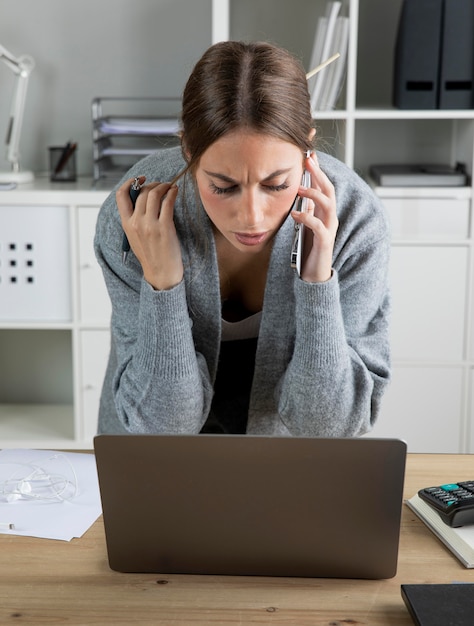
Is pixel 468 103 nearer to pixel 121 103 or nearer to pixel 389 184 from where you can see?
pixel 389 184

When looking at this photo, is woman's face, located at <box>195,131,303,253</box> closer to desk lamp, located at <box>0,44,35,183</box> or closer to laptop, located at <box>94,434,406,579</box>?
laptop, located at <box>94,434,406,579</box>

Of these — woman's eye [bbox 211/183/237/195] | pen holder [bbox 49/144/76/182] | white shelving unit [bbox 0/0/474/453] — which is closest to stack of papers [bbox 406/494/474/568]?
woman's eye [bbox 211/183/237/195]

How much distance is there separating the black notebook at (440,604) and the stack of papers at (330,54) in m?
1.75

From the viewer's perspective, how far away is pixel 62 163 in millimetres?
2592

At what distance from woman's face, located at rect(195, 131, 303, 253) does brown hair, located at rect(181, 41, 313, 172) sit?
0.02m

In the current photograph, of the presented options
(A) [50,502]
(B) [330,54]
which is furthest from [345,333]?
(B) [330,54]

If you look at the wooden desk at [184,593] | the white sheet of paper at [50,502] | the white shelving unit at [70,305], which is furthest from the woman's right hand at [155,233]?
the white shelving unit at [70,305]

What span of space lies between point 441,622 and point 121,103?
2213 millimetres

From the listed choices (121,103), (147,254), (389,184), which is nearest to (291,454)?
(147,254)

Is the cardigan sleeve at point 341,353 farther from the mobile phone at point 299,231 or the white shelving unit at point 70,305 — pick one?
the white shelving unit at point 70,305

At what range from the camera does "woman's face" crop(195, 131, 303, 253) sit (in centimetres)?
115

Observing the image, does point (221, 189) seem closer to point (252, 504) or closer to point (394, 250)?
point (252, 504)

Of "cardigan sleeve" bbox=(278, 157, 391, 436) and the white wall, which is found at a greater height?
the white wall

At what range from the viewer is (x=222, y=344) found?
1515 millimetres
